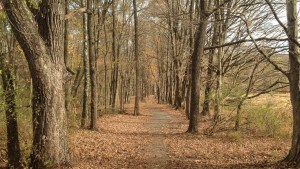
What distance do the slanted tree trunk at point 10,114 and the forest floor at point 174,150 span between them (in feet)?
5.99

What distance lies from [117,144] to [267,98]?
6.97 m

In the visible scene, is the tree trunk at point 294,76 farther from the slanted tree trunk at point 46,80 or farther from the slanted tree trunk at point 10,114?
the slanted tree trunk at point 10,114

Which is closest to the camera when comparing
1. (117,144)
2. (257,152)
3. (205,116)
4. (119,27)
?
(257,152)

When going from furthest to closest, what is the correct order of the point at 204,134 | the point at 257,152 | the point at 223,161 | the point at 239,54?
the point at 239,54 < the point at 204,134 < the point at 257,152 < the point at 223,161

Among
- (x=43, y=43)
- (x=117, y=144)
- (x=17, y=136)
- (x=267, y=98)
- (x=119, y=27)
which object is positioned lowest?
(x=117, y=144)

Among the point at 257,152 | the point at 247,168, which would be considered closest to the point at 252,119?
the point at 257,152

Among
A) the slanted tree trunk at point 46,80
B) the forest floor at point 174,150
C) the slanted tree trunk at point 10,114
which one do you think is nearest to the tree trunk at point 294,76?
the forest floor at point 174,150

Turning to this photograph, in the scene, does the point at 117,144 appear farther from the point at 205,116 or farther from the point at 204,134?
A: the point at 205,116

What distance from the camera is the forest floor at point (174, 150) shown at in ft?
27.1

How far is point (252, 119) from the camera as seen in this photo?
42.1ft

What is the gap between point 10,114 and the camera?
830 centimetres

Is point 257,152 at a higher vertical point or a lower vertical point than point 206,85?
lower

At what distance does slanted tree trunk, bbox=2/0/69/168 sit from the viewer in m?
7.11

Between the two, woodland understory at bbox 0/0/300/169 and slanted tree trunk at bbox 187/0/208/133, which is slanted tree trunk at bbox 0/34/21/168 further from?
slanted tree trunk at bbox 187/0/208/133
